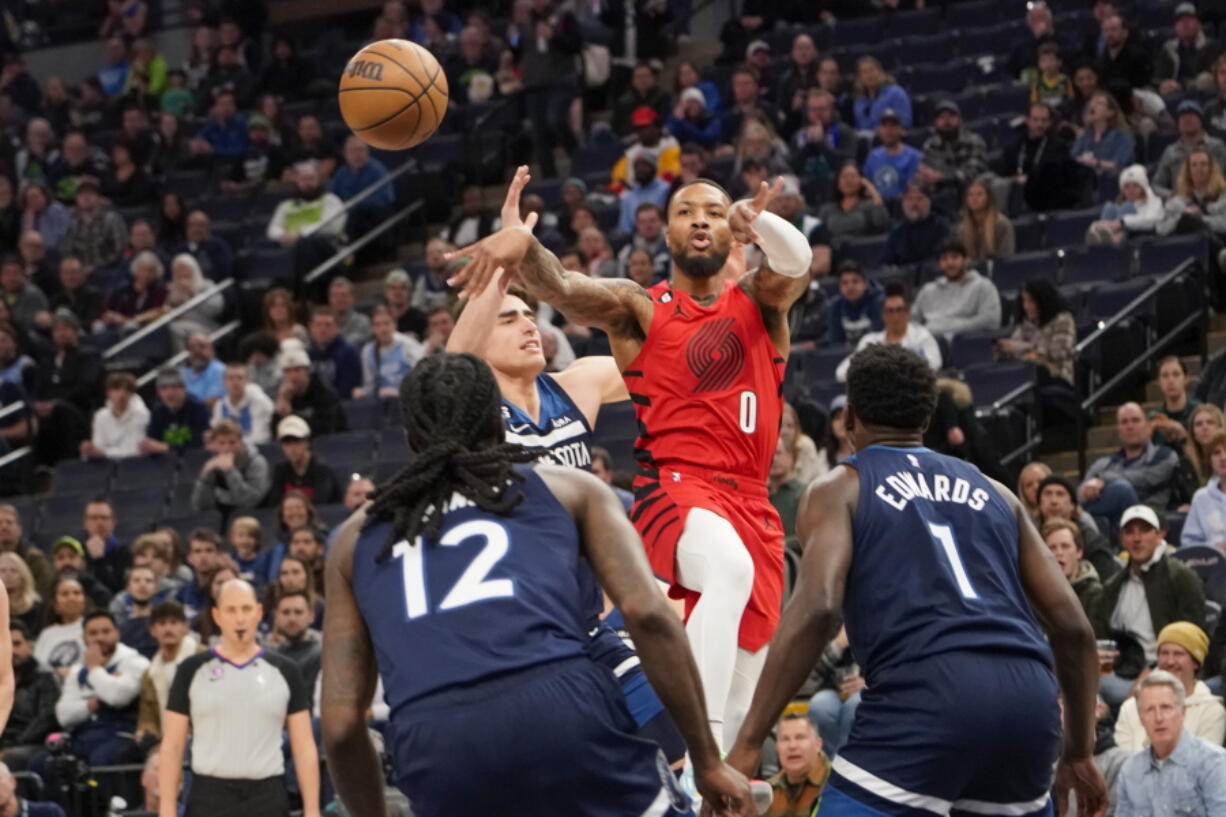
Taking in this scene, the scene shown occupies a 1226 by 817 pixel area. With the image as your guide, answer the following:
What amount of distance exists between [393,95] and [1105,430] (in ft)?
26.6

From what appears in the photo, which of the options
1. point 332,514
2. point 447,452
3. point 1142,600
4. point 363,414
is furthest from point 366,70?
point 363,414

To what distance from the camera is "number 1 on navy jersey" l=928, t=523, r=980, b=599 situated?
584cm

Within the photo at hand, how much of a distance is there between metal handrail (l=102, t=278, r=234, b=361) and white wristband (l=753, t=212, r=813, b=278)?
13.6 metres

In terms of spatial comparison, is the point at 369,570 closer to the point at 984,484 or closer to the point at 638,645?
the point at 638,645

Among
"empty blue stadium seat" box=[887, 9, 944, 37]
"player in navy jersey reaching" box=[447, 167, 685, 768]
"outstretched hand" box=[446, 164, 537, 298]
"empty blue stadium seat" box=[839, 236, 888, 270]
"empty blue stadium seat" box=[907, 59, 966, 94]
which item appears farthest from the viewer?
"empty blue stadium seat" box=[887, 9, 944, 37]

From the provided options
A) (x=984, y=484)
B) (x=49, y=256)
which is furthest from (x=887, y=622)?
(x=49, y=256)

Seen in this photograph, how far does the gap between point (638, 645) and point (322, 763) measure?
8.08 meters

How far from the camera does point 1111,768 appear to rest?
10.3 meters

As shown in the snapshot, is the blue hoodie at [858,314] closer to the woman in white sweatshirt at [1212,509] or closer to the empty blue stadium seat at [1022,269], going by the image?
the empty blue stadium seat at [1022,269]

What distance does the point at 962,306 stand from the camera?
52.2ft

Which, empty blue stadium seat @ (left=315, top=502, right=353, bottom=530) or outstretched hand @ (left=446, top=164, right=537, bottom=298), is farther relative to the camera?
empty blue stadium seat @ (left=315, top=502, right=353, bottom=530)

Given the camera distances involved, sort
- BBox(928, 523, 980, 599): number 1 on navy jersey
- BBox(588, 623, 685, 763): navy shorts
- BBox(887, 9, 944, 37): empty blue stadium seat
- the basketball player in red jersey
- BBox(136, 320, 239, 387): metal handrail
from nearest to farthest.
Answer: BBox(588, 623, 685, 763): navy shorts → BBox(928, 523, 980, 599): number 1 on navy jersey → the basketball player in red jersey → BBox(136, 320, 239, 387): metal handrail → BBox(887, 9, 944, 37): empty blue stadium seat

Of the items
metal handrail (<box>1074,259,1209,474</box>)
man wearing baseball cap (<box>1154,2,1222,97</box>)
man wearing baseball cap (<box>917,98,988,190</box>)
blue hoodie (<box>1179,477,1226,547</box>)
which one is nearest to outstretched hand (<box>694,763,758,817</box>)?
blue hoodie (<box>1179,477,1226,547</box>)

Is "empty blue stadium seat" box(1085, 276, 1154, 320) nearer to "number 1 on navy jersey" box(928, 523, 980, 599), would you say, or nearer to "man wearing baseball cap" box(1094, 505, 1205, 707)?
"man wearing baseball cap" box(1094, 505, 1205, 707)
